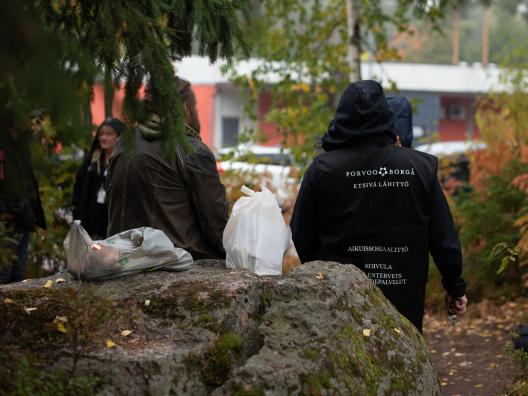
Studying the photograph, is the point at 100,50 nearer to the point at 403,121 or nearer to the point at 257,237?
the point at 257,237

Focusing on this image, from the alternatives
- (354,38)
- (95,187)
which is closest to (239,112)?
(354,38)

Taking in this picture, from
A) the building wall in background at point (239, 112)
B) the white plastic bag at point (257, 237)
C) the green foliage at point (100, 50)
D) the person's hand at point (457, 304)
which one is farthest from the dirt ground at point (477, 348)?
the building wall in background at point (239, 112)

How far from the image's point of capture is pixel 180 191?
536 cm

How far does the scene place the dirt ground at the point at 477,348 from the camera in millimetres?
6844

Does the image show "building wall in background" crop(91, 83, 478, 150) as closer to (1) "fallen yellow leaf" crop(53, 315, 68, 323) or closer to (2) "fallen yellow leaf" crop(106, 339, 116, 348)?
(1) "fallen yellow leaf" crop(53, 315, 68, 323)

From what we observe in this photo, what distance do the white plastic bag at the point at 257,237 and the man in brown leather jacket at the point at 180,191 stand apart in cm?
37

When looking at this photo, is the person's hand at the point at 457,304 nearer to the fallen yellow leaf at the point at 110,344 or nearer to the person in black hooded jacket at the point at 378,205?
the person in black hooded jacket at the point at 378,205

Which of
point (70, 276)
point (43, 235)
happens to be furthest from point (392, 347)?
point (43, 235)

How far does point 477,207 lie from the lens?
1009 cm

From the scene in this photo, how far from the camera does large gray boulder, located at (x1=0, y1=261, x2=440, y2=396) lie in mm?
3699

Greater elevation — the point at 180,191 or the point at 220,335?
the point at 180,191

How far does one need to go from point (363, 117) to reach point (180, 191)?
3.71ft

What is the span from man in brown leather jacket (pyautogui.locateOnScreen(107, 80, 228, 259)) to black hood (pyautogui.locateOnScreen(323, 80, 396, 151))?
0.76 meters

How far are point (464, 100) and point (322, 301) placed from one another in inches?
1642
